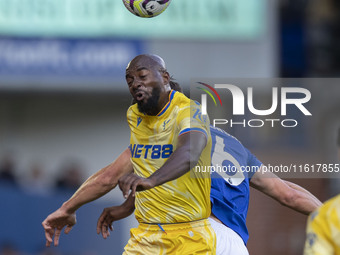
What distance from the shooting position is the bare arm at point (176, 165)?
5.51 metres

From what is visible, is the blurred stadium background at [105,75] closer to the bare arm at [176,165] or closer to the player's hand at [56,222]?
the player's hand at [56,222]

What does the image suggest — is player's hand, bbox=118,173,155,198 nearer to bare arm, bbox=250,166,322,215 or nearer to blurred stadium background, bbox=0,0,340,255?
bare arm, bbox=250,166,322,215

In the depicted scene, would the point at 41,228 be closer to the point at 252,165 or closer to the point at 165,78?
the point at 252,165

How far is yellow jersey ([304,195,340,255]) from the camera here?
172 inches

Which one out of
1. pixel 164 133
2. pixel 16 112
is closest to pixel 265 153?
pixel 16 112

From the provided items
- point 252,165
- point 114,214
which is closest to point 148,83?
point 252,165

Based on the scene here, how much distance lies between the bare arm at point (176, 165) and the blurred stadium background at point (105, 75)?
9183mm

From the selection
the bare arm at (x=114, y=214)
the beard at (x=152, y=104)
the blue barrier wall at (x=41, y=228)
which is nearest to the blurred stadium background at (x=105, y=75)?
the blue barrier wall at (x=41, y=228)

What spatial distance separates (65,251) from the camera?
1460 cm

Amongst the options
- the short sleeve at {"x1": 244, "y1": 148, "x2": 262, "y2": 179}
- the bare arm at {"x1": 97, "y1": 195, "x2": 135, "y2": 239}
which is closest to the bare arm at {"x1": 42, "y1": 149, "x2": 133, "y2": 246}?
the bare arm at {"x1": 97, "y1": 195, "x2": 135, "y2": 239}

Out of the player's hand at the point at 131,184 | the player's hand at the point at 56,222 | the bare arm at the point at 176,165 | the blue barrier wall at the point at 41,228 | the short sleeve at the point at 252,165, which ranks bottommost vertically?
the blue barrier wall at the point at 41,228

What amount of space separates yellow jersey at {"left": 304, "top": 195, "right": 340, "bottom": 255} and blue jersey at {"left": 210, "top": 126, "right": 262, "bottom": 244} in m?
2.82

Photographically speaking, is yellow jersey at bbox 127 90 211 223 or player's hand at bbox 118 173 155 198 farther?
yellow jersey at bbox 127 90 211 223

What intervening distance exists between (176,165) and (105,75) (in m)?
11.6
